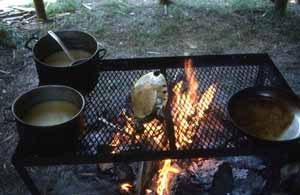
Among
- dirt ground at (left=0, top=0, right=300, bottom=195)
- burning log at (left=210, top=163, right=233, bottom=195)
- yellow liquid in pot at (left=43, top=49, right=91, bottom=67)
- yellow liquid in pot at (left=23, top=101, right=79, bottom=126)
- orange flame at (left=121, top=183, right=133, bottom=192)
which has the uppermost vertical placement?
yellow liquid in pot at (left=43, top=49, right=91, bottom=67)

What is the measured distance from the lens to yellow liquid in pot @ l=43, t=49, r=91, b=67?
2.94 metres

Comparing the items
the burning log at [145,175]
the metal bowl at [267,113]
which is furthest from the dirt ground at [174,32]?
Answer: the burning log at [145,175]

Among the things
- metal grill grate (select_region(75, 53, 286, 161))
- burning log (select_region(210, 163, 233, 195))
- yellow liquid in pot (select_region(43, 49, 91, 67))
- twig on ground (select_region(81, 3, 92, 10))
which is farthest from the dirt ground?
burning log (select_region(210, 163, 233, 195))

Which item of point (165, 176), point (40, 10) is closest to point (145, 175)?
point (165, 176)

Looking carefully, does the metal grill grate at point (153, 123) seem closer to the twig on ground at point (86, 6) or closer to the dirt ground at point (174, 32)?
the dirt ground at point (174, 32)

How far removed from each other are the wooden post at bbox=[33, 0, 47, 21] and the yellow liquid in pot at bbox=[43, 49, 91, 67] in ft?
8.84

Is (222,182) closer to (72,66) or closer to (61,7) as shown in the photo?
(72,66)

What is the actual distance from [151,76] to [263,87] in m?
0.87

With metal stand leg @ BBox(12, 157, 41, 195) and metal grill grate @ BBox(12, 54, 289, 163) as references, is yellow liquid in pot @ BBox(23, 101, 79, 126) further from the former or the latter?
metal stand leg @ BBox(12, 157, 41, 195)

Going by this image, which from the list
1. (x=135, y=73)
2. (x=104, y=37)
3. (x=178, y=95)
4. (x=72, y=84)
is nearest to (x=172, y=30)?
(x=104, y=37)

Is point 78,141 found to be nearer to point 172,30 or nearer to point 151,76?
point 151,76

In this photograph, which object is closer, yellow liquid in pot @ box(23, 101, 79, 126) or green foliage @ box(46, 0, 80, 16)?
yellow liquid in pot @ box(23, 101, 79, 126)

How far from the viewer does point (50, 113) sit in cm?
246

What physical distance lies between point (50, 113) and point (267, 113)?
1.56 meters
